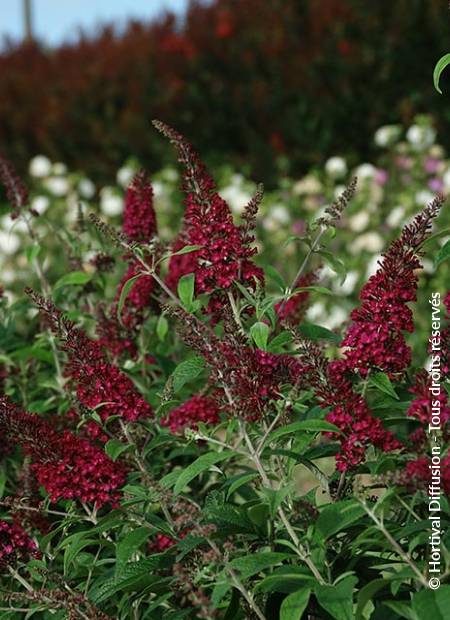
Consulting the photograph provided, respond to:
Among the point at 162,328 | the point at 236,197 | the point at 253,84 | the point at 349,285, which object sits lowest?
the point at 162,328

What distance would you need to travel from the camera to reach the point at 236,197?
9.00m

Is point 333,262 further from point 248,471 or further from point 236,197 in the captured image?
point 236,197

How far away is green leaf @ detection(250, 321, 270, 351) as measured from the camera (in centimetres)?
233

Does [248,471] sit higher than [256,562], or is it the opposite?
[248,471]

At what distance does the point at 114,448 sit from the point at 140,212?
100 cm

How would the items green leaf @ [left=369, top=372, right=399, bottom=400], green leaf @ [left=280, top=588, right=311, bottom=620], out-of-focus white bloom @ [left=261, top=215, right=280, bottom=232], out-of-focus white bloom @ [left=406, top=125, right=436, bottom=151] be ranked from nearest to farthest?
green leaf @ [left=280, top=588, right=311, bottom=620] → green leaf @ [left=369, top=372, right=399, bottom=400] → out-of-focus white bloom @ [left=406, top=125, right=436, bottom=151] → out-of-focus white bloom @ [left=261, top=215, right=280, bottom=232]

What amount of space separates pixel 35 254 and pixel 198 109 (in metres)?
7.90

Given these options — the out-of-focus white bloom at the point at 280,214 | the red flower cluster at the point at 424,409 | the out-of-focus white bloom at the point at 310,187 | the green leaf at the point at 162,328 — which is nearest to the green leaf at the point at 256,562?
the red flower cluster at the point at 424,409

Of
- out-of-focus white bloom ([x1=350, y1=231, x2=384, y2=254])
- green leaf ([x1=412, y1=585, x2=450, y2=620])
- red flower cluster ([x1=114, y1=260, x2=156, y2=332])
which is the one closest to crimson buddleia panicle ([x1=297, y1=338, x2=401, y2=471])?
green leaf ([x1=412, y1=585, x2=450, y2=620])

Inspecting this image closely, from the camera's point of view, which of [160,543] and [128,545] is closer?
[128,545]

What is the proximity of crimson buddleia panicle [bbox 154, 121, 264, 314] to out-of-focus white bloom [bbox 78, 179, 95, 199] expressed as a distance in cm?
853

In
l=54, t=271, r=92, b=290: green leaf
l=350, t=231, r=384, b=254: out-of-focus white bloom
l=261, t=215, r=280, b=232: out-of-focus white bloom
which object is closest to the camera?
l=54, t=271, r=92, b=290: green leaf

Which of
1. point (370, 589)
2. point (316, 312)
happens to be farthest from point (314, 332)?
point (316, 312)

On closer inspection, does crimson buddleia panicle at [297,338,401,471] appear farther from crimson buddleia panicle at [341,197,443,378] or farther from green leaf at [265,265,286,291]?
green leaf at [265,265,286,291]
